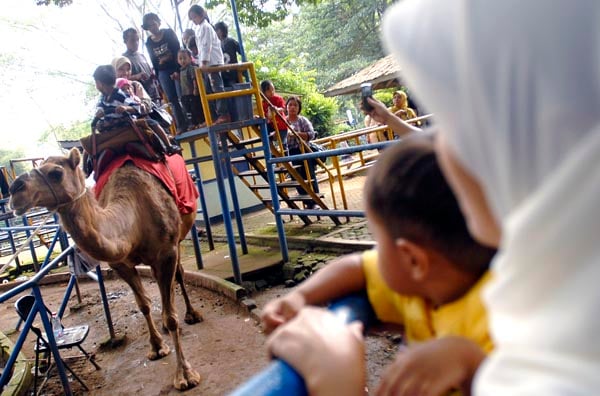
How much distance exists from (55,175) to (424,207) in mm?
3518

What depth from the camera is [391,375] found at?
2.53 feet

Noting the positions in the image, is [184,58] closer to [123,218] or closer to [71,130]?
[123,218]

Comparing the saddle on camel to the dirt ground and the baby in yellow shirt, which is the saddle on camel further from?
the baby in yellow shirt

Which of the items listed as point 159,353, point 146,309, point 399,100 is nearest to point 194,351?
point 159,353

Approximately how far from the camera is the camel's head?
11.4ft

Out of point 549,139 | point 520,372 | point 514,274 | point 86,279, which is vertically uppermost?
point 549,139

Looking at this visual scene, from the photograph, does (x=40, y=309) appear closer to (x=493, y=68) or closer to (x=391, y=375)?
(x=391, y=375)

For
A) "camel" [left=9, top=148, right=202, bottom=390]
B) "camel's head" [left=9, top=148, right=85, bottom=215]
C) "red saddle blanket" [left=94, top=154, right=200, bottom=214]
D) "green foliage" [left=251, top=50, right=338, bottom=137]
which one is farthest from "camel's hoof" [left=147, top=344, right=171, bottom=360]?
"green foliage" [left=251, top=50, right=338, bottom=137]

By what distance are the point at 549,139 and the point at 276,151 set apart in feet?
22.8

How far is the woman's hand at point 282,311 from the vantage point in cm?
99

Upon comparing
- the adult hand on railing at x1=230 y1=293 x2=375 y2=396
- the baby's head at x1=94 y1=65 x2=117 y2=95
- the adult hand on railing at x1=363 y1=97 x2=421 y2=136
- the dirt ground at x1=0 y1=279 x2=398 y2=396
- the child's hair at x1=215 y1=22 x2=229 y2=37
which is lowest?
the dirt ground at x1=0 y1=279 x2=398 y2=396

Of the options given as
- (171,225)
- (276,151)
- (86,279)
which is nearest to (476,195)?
(171,225)

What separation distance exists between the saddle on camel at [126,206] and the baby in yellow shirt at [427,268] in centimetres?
326

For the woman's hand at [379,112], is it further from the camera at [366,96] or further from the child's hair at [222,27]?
the child's hair at [222,27]
